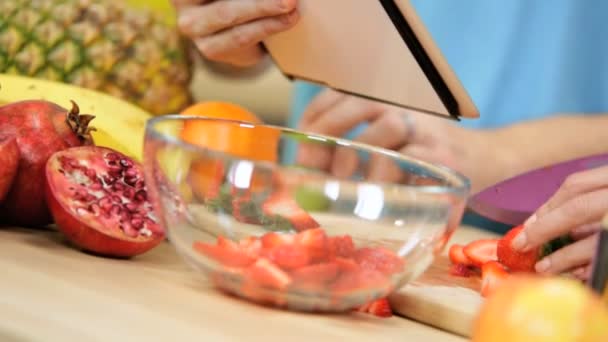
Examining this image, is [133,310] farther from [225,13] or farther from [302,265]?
[225,13]

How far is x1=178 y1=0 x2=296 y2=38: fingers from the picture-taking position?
3.49ft

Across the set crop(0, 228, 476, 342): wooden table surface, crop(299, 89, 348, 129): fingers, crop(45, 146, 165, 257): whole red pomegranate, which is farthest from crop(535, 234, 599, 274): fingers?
crop(299, 89, 348, 129): fingers

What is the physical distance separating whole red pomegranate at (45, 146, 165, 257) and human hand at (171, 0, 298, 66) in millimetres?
281

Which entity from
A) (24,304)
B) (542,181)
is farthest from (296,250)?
(542,181)

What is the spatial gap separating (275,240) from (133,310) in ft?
0.37

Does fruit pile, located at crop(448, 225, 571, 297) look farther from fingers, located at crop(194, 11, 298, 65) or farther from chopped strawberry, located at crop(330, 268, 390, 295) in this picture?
fingers, located at crop(194, 11, 298, 65)

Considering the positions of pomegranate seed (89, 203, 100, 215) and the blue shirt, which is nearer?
pomegranate seed (89, 203, 100, 215)

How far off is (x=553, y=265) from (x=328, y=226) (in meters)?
0.25

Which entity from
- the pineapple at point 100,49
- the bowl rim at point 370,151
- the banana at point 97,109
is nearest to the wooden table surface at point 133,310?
the bowl rim at point 370,151

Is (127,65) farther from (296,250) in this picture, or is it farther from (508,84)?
(296,250)

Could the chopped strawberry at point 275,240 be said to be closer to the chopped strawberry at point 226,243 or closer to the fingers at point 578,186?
the chopped strawberry at point 226,243

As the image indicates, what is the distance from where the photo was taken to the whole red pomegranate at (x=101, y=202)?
0.84 meters

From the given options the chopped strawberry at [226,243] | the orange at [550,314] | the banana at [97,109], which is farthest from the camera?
the banana at [97,109]

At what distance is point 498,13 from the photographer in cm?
179
